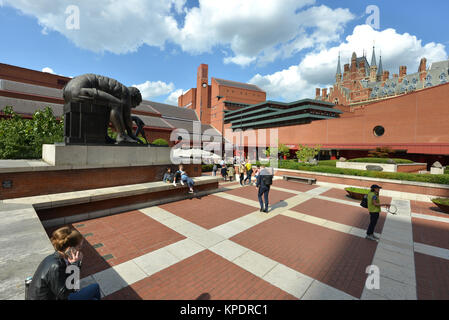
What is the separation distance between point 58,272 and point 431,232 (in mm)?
9640

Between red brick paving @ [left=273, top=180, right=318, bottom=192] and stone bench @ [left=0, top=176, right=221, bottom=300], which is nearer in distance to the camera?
stone bench @ [left=0, top=176, right=221, bottom=300]

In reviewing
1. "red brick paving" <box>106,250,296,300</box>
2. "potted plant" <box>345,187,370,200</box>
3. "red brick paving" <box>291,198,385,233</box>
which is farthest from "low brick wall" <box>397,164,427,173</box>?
"red brick paving" <box>106,250,296,300</box>

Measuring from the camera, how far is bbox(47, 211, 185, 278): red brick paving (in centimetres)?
419

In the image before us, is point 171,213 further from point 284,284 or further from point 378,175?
point 378,175

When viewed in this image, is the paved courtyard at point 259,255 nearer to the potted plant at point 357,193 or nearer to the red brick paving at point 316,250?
the red brick paving at point 316,250

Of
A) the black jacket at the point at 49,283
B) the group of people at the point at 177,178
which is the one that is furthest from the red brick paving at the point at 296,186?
the black jacket at the point at 49,283

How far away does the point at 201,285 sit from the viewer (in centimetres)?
355

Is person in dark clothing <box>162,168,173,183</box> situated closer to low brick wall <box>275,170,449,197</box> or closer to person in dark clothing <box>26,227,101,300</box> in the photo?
person in dark clothing <box>26,227,101,300</box>

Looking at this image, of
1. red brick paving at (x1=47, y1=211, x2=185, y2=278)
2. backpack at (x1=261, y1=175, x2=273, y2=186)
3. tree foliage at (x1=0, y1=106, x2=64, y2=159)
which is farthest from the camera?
tree foliage at (x1=0, y1=106, x2=64, y2=159)

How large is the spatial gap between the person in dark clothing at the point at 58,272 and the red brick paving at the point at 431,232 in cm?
822

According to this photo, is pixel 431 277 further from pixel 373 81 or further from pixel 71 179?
pixel 373 81

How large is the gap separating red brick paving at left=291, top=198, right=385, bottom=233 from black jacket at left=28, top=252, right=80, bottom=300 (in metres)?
7.77

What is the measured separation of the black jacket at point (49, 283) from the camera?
6.41ft

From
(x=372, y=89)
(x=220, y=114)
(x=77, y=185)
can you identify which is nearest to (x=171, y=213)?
(x=77, y=185)
